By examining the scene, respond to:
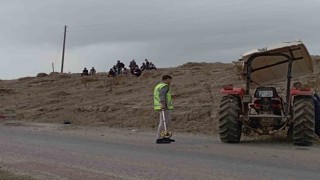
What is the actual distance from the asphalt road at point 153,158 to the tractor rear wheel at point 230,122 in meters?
0.26

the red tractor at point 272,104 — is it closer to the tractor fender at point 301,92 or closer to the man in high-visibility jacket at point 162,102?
the tractor fender at point 301,92

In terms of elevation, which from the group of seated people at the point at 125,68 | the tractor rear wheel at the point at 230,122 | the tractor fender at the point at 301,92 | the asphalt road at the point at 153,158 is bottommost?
the asphalt road at the point at 153,158

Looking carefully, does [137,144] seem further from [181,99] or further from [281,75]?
[181,99]

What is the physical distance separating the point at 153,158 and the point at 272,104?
13.5 ft

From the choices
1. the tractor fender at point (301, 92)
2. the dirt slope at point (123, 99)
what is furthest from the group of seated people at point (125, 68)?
the tractor fender at point (301, 92)

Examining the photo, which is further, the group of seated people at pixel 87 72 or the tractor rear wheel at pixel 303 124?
the group of seated people at pixel 87 72

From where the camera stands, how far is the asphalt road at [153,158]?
364 inches

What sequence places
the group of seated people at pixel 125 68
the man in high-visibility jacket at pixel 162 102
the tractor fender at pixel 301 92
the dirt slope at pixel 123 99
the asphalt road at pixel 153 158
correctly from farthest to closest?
the group of seated people at pixel 125 68 → the dirt slope at pixel 123 99 → the man in high-visibility jacket at pixel 162 102 → the tractor fender at pixel 301 92 → the asphalt road at pixel 153 158

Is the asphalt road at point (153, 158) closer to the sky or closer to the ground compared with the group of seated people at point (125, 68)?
closer to the ground

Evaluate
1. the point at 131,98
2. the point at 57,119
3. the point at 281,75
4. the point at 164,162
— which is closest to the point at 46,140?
the point at 164,162

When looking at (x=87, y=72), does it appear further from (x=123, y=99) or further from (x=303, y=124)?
(x=303, y=124)

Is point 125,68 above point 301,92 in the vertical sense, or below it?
above

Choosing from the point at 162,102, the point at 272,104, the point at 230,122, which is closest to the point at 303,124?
the point at 272,104

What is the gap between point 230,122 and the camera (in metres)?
13.5
